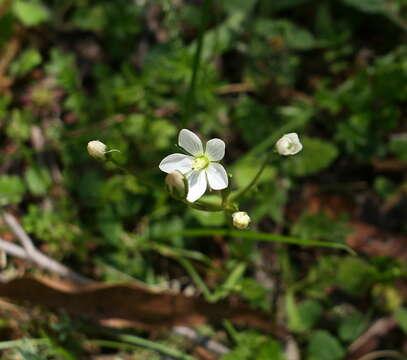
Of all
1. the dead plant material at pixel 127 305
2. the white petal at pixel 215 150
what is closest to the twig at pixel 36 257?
the dead plant material at pixel 127 305

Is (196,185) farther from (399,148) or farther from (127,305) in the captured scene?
(399,148)

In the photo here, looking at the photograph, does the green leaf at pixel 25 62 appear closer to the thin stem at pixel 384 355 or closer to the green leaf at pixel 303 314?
the green leaf at pixel 303 314

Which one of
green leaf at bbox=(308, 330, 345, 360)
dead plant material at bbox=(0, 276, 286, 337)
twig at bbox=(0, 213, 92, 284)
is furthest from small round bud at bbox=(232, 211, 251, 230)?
twig at bbox=(0, 213, 92, 284)

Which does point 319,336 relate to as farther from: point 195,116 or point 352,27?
point 352,27

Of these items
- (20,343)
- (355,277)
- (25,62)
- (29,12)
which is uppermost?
(29,12)

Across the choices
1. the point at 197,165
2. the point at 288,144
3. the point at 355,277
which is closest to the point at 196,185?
the point at 197,165

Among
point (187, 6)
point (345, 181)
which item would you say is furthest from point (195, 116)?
point (345, 181)
